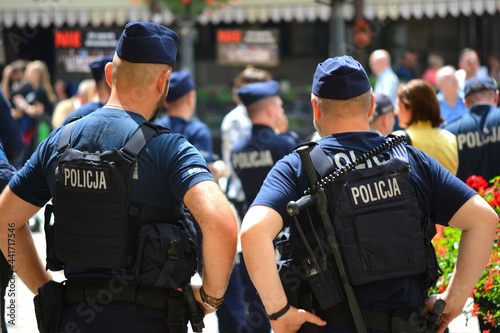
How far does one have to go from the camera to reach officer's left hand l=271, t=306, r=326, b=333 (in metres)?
2.54

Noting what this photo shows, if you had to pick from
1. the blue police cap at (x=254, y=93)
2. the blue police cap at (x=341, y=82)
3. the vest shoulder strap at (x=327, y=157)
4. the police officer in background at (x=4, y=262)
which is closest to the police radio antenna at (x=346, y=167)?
the vest shoulder strap at (x=327, y=157)

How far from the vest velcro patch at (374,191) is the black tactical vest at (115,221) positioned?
2.13 feet

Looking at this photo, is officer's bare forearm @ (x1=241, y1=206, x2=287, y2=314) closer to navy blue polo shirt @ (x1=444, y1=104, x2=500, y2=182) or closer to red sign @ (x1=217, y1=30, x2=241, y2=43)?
navy blue polo shirt @ (x1=444, y1=104, x2=500, y2=182)

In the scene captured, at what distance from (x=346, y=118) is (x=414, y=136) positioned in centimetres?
227

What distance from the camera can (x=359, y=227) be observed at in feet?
8.25

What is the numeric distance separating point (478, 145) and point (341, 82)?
9.08ft

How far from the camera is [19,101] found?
1111 cm

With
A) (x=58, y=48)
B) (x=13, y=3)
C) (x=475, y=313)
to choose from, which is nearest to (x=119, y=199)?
(x=475, y=313)

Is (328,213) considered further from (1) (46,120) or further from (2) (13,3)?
(2) (13,3)

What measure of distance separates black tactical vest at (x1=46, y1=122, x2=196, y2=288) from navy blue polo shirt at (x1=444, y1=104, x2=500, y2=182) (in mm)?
3055

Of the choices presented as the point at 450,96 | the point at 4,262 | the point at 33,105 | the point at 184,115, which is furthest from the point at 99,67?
the point at 33,105

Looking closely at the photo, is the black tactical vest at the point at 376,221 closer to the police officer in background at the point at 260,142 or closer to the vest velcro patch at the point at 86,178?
the vest velcro patch at the point at 86,178

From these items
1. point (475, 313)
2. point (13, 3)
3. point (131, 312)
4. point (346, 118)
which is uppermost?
point (13, 3)

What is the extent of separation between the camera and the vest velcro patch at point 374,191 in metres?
2.53
